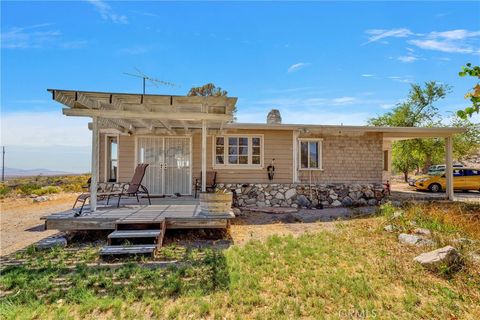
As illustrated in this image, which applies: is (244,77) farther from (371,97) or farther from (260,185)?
(371,97)

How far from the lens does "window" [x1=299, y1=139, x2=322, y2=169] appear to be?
10195mm

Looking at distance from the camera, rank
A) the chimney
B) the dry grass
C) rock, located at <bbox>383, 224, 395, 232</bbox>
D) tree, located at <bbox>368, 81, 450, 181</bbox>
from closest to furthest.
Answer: the dry grass < rock, located at <bbox>383, 224, 395, 232</bbox> < the chimney < tree, located at <bbox>368, 81, 450, 181</bbox>

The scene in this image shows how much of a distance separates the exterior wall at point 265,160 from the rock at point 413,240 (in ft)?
17.4

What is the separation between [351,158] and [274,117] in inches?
127

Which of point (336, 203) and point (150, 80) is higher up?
point (150, 80)

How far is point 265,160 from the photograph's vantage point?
973 centimetres

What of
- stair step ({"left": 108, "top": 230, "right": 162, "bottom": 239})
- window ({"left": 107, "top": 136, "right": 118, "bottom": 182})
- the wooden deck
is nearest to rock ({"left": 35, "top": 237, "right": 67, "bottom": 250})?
the wooden deck

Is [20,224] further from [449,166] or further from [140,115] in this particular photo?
[449,166]

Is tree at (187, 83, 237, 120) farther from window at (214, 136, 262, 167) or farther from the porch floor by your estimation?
the porch floor

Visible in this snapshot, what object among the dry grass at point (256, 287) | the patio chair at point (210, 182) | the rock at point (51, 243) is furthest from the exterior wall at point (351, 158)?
the rock at point (51, 243)

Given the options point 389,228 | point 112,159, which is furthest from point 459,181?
point 112,159

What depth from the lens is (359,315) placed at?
2.56 metres

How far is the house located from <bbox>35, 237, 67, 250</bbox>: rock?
3.95 metres

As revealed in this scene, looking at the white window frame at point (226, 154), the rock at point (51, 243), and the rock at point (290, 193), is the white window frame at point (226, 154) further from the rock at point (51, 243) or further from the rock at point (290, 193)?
the rock at point (51, 243)
